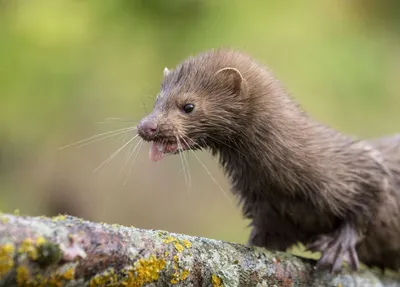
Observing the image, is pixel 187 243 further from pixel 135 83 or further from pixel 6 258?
pixel 135 83

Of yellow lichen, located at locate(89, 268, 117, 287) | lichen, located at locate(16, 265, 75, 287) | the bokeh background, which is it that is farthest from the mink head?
the bokeh background

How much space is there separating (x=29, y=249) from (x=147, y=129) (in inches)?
53.4

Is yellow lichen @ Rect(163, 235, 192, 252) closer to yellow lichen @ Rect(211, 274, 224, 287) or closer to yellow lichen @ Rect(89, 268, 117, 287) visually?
yellow lichen @ Rect(211, 274, 224, 287)

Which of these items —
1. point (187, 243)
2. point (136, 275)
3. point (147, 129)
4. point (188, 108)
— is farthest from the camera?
point (188, 108)

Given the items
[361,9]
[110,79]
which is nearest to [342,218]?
[110,79]

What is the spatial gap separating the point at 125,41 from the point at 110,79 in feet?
2.30

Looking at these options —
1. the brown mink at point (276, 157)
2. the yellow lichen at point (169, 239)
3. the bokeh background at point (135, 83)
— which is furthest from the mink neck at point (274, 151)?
A: the bokeh background at point (135, 83)

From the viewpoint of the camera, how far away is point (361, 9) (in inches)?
429

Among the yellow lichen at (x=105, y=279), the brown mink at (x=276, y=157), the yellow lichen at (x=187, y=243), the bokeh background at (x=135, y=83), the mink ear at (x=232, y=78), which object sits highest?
the bokeh background at (x=135, y=83)

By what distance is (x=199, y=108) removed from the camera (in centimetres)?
338

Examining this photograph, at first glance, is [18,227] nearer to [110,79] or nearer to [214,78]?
[214,78]

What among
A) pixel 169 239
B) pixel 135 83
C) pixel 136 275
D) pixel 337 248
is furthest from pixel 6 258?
pixel 135 83

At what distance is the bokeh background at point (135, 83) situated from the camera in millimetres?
7004

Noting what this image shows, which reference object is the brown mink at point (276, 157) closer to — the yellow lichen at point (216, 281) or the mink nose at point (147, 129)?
the mink nose at point (147, 129)
